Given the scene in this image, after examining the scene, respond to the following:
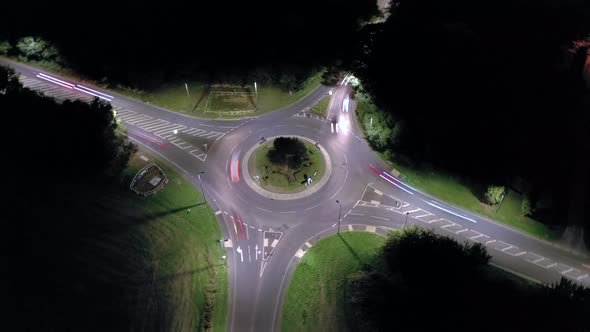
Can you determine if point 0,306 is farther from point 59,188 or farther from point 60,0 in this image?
point 60,0

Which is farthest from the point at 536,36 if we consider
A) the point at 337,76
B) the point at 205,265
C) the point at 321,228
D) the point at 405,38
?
the point at 205,265

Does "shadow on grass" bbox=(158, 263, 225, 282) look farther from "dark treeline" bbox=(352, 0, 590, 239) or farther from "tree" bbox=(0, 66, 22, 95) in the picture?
"tree" bbox=(0, 66, 22, 95)

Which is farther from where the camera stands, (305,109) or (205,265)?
(305,109)

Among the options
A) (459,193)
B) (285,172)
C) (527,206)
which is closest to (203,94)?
(285,172)

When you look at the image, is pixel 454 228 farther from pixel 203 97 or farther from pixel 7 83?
pixel 7 83

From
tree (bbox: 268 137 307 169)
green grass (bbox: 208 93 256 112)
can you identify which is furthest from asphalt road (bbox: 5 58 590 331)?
tree (bbox: 268 137 307 169)

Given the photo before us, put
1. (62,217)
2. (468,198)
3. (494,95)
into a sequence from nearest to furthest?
(62,217) → (494,95) → (468,198)

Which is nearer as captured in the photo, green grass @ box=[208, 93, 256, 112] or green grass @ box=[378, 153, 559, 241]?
green grass @ box=[378, 153, 559, 241]
